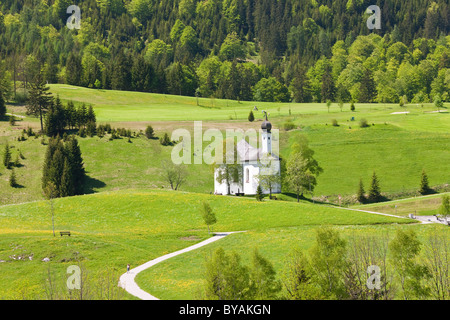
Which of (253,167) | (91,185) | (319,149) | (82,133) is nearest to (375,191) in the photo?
(253,167)

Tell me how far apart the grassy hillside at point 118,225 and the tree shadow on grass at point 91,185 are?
68.8 ft

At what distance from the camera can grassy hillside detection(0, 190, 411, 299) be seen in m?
53.3

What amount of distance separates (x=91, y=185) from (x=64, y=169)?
17.9 feet

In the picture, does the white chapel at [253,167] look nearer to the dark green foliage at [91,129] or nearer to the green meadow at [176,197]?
the green meadow at [176,197]

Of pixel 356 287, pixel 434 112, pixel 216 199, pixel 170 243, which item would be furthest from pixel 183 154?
pixel 356 287

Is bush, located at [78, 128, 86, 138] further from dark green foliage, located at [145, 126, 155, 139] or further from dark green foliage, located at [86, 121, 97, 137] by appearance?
dark green foliage, located at [145, 126, 155, 139]

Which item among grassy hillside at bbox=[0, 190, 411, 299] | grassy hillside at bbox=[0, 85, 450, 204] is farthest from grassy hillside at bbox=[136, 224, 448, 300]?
grassy hillside at bbox=[0, 85, 450, 204]

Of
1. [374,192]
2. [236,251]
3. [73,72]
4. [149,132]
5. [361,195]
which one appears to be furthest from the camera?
[73,72]

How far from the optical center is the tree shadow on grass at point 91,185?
4016 inches

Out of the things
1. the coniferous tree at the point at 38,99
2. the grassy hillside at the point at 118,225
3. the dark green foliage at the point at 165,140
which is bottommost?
the grassy hillside at the point at 118,225

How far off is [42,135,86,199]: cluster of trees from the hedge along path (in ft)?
145

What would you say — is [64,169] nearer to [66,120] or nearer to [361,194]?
[66,120]

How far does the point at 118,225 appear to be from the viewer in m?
70.8

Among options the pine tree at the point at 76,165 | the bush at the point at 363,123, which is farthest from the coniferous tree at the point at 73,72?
the bush at the point at 363,123
